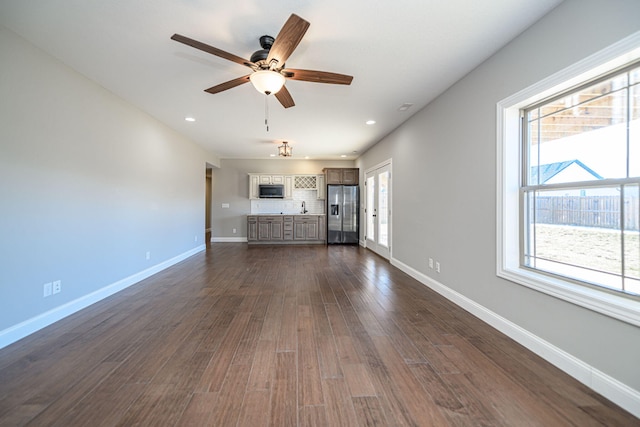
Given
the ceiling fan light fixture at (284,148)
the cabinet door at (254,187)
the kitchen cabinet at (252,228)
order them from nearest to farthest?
1. the ceiling fan light fixture at (284,148)
2. the kitchen cabinet at (252,228)
3. the cabinet door at (254,187)

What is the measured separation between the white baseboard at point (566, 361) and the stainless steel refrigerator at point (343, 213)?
4759 millimetres

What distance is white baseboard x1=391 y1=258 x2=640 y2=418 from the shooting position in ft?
4.65

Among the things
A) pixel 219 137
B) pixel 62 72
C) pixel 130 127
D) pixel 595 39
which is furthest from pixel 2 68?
pixel 595 39

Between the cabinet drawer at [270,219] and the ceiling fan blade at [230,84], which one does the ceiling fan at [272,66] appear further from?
the cabinet drawer at [270,219]

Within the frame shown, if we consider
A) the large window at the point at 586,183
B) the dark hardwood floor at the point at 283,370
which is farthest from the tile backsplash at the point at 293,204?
the large window at the point at 586,183

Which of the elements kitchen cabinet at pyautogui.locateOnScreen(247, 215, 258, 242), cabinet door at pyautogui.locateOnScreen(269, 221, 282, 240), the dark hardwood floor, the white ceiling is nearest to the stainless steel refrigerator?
Result: cabinet door at pyautogui.locateOnScreen(269, 221, 282, 240)

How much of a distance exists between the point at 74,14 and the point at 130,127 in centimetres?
194

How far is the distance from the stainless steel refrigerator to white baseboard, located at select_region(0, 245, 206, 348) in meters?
4.69

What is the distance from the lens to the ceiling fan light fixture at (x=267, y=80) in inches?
85.5

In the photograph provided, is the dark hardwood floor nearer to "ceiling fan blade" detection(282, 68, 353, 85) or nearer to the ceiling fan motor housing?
"ceiling fan blade" detection(282, 68, 353, 85)

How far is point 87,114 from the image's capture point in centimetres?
293

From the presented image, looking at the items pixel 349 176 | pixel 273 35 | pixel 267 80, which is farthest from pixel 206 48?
pixel 349 176

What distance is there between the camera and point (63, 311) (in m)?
2.60

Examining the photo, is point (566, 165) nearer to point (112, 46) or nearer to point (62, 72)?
point (112, 46)
